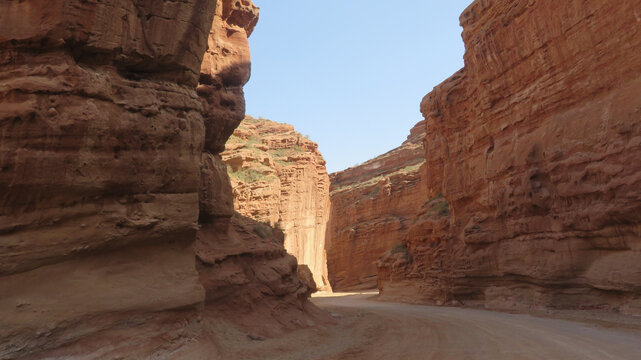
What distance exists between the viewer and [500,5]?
1969 centimetres

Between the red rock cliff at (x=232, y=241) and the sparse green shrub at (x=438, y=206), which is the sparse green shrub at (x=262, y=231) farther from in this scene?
the sparse green shrub at (x=438, y=206)

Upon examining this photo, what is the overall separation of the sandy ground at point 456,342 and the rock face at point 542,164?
126 inches

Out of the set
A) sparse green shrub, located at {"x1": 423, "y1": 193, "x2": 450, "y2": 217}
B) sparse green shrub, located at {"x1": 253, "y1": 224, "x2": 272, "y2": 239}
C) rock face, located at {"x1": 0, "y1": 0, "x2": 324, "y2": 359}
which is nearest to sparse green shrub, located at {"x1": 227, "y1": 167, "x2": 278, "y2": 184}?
sparse green shrub, located at {"x1": 423, "y1": 193, "x2": 450, "y2": 217}

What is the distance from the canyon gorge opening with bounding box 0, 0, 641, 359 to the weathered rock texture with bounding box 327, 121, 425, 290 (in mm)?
21416

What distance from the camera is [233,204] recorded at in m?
14.9

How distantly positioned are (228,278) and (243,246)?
1.57m

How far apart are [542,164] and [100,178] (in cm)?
1594

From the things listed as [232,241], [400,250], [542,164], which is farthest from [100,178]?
[400,250]

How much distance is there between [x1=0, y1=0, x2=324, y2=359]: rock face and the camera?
20.0ft

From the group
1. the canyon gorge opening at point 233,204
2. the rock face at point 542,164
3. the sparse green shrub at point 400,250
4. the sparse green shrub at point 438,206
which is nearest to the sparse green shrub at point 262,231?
the canyon gorge opening at point 233,204

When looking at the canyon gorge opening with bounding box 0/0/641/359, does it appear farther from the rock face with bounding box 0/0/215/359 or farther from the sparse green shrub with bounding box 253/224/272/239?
the sparse green shrub with bounding box 253/224/272/239

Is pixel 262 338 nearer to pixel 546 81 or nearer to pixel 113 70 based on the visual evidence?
pixel 113 70

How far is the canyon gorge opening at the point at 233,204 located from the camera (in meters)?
6.41

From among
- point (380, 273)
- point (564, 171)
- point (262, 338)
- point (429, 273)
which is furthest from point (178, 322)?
point (380, 273)
